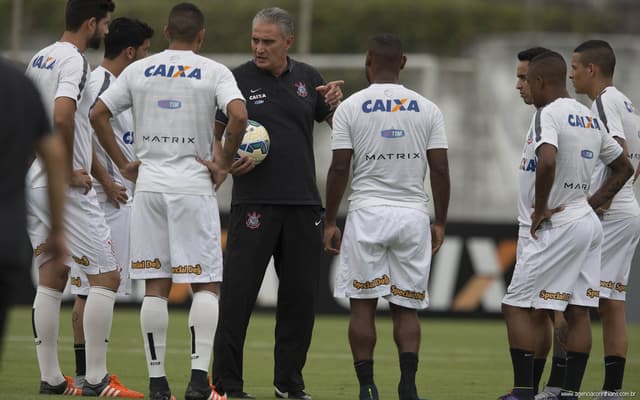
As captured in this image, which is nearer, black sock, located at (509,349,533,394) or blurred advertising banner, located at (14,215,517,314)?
black sock, located at (509,349,533,394)

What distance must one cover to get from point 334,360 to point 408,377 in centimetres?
451

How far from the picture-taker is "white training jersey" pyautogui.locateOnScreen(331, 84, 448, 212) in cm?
836

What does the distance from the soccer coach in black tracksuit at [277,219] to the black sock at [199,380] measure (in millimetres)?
949

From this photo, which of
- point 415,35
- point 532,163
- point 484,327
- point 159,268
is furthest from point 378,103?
point 415,35

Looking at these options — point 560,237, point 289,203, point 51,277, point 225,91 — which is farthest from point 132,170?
point 560,237

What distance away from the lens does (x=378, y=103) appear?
835 cm

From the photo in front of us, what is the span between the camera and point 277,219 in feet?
29.2

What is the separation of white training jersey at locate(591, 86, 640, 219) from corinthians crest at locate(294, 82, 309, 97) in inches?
85.9

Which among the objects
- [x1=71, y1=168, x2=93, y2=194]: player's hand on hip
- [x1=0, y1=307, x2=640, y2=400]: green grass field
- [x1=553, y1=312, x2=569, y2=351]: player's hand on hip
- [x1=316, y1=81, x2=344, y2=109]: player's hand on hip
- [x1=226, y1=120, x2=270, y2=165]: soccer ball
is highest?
[x1=316, y1=81, x2=344, y2=109]: player's hand on hip

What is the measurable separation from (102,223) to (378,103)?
2.12 m

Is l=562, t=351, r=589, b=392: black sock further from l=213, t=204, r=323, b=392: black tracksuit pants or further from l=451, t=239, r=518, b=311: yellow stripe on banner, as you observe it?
l=451, t=239, r=518, b=311: yellow stripe on banner

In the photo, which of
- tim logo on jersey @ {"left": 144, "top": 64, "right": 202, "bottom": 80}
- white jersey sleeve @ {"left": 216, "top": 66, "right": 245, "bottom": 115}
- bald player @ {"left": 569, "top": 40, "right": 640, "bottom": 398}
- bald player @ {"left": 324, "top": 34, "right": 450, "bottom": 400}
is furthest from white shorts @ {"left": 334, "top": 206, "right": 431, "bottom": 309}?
bald player @ {"left": 569, "top": 40, "right": 640, "bottom": 398}

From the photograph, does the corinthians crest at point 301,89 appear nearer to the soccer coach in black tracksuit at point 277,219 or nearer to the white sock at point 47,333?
the soccer coach in black tracksuit at point 277,219

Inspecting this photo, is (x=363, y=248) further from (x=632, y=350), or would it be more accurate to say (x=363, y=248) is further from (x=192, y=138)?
(x=632, y=350)
